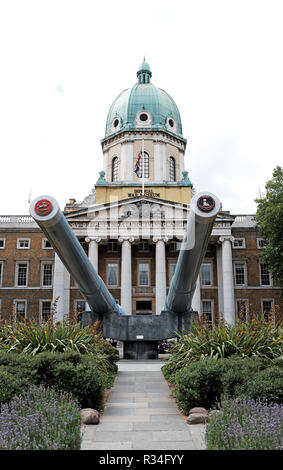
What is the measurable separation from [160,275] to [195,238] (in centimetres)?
3047

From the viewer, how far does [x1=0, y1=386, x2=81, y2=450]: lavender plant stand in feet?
14.0

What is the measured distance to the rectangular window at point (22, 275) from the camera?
43531 mm

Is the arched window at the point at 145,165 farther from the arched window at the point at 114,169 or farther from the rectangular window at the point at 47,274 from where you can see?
the rectangular window at the point at 47,274

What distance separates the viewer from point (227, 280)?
39.4 meters

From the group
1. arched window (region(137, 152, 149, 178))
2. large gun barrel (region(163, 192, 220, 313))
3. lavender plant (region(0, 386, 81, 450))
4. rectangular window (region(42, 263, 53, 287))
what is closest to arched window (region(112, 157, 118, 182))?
arched window (region(137, 152, 149, 178))

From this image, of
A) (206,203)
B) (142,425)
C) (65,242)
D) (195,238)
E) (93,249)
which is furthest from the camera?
(93,249)

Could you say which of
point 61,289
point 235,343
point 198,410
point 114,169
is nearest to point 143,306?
point 61,289

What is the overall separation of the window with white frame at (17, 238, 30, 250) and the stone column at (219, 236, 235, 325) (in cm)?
1877

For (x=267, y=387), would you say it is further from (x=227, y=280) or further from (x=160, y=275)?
(x=227, y=280)

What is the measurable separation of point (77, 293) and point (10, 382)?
35656 millimetres

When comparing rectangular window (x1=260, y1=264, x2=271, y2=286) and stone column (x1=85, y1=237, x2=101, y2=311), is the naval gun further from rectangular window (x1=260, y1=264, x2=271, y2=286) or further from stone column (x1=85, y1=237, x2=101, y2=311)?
rectangular window (x1=260, y1=264, x2=271, y2=286)

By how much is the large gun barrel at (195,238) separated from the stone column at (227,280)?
2753 cm

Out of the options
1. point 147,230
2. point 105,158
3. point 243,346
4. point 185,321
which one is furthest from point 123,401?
point 105,158

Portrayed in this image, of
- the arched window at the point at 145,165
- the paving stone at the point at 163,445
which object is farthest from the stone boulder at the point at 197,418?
the arched window at the point at 145,165
